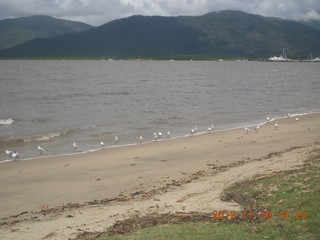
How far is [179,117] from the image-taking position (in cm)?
2555

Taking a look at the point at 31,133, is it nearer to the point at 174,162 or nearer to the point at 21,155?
the point at 21,155

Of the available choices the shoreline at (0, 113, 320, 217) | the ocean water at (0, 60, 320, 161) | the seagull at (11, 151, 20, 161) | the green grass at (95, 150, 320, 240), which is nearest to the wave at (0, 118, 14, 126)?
the ocean water at (0, 60, 320, 161)

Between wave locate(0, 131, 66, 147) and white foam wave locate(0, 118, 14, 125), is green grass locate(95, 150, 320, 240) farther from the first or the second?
white foam wave locate(0, 118, 14, 125)

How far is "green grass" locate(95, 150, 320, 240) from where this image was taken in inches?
231

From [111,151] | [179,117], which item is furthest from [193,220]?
[179,117]

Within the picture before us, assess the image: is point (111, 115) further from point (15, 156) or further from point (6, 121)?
point (15, 156)

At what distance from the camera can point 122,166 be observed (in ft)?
40.3

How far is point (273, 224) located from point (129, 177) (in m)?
5.35

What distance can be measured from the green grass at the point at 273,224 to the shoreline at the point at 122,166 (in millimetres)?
3163

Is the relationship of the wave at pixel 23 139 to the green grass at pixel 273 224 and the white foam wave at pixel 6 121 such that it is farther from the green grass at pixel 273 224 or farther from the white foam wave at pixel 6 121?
the green grass at pixel 273 224

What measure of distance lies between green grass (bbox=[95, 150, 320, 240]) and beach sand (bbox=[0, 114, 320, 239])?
75 cm

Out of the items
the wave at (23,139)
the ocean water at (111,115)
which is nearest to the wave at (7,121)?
the ocean water at (111,115)
